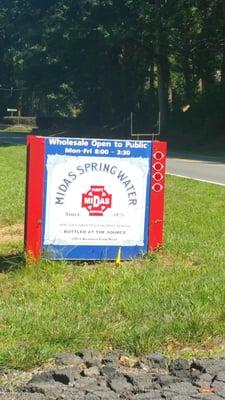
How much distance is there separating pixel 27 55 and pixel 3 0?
27.8 feet

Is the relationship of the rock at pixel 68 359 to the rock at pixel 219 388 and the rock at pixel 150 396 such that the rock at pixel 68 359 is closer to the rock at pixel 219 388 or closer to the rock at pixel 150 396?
the rock at pixel 150 396

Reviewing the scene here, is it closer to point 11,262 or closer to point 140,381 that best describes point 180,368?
point 140,381

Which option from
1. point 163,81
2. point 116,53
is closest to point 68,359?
point 163,81

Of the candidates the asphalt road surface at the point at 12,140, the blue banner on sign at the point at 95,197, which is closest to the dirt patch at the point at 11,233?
the blue banner on sign at the point at 95,197

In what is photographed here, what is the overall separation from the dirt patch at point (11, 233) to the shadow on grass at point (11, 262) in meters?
1.31

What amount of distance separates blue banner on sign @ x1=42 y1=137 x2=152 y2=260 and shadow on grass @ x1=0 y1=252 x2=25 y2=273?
1.02ft

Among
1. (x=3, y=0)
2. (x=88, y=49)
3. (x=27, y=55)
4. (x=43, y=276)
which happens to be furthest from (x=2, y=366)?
(x=3, y=0)

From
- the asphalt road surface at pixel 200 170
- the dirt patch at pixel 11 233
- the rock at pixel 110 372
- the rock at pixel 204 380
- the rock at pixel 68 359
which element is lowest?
the dirt patch at pixel 11 233

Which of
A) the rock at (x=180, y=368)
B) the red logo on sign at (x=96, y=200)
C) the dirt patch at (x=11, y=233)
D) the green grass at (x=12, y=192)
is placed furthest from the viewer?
the green grass at (x=12, y=192)

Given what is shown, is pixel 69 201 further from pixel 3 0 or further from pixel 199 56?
pixel 3 0

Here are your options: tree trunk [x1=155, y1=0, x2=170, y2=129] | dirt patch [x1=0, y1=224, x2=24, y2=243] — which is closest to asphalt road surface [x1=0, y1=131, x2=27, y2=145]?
tree trunk [x1=155, y1=0, x2=170, y2=129]

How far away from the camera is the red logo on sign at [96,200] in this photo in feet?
24.4

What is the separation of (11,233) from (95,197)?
2673 millimetres

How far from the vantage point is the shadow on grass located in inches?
286
